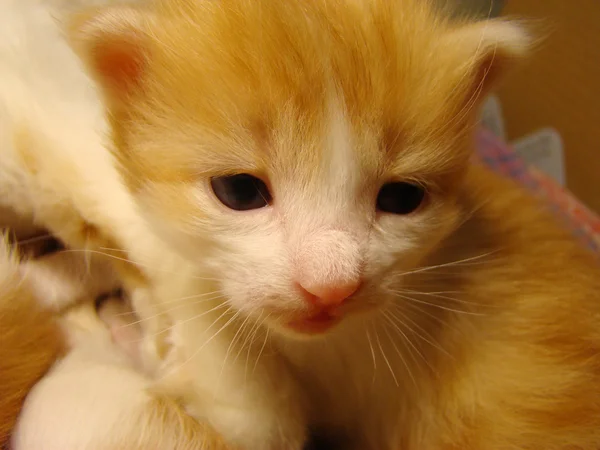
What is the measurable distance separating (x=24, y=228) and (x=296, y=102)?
567 mm

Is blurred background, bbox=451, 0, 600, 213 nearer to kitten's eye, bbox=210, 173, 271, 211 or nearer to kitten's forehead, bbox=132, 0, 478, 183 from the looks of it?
kitten's forehead, bbox=132, 0, 478, 183

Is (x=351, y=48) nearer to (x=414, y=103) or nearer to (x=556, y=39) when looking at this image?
(x=414, y=103)

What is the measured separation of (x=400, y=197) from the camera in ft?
2.26

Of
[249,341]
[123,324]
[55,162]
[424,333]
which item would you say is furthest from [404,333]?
[55,162]

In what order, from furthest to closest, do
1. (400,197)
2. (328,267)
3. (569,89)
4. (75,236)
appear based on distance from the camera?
1. (569,89)
2. (75,236)
3. (400,197)
4. (328,267)

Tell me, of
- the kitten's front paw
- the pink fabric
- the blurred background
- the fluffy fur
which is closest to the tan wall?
the blurred background

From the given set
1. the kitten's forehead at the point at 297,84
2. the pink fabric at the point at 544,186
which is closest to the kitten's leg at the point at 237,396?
the kitten's forehead at the point at 297,84

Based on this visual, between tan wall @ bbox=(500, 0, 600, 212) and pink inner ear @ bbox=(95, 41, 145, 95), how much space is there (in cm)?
138

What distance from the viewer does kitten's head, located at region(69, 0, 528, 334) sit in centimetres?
60

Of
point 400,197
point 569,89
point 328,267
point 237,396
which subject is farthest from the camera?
point 569,89

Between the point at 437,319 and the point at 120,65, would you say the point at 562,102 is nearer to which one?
the point at 437,319

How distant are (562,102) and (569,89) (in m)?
0.05

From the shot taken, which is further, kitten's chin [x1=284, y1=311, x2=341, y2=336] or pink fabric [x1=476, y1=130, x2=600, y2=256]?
pink fabric [x1=476, y1=130, x2=600, y2=256]

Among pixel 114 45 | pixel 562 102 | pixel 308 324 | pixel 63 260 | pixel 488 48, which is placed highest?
pixel 562 102
